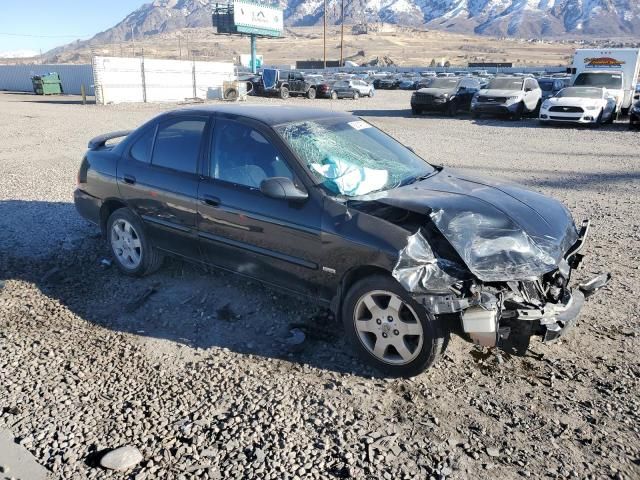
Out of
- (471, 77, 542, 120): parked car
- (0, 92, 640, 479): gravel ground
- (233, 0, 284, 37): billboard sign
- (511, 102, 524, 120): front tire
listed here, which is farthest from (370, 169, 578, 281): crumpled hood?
(233, 0, 284, 37): billboard sign

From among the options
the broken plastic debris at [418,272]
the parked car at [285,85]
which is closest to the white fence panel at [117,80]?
the parked car at [285,85]

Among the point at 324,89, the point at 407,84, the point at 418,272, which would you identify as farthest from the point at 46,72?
the point at 418,272

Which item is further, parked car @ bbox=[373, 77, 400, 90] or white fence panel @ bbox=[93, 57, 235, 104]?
parked car @ bbox=[373, 77, 400, 90]

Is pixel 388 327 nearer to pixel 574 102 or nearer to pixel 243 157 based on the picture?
pixel 243 157

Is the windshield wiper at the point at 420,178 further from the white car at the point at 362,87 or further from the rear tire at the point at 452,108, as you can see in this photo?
the white car at the point at 362,87

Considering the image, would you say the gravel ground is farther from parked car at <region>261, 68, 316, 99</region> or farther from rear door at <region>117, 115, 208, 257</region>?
parked car at <region>261, 68, 316, 99</region>

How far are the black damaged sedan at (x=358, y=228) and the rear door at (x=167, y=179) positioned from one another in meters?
0.01

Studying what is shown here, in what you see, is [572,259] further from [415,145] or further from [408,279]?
[415,145]

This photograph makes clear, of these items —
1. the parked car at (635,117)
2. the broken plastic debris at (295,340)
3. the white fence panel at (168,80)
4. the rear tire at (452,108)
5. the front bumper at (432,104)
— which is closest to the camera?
the broken plastic debris at (295,340)

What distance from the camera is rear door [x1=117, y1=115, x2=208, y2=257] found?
450 centimetres

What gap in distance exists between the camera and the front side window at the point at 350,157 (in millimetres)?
3955

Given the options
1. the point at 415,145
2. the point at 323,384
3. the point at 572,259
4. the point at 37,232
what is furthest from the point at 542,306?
the point at 415,145

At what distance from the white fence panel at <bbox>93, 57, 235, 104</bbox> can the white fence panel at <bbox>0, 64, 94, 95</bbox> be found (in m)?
7.57

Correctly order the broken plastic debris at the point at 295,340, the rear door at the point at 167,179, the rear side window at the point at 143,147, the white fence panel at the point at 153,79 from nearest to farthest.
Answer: the broken plastic debris at the point at 295,340 < the rear door at the point at 167,179 < the rear side window at the point at 143,147 < the white fence panel at the point at 153,79
